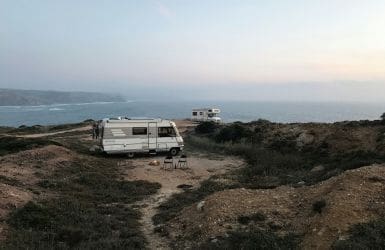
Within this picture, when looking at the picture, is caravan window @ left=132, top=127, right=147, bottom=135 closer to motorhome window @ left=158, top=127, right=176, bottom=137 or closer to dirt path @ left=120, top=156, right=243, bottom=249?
motorhome window @ left=158, top=127, right=176, bottom=137

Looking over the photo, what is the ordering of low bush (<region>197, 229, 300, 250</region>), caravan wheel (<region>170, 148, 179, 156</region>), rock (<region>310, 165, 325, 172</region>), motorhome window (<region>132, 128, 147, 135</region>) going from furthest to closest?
caravan wheel (<region>170, 148, 179, 156</region>) < motorhome window (<region>132, 128, 147, 135</region>) < rock (<region>310, 165, 325, 172</region>) < low bush (<region>197, 229, 300, 250</region>)

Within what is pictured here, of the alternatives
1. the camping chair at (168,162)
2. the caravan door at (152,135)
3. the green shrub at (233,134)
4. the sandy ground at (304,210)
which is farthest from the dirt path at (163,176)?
the green shrub at (233,134)

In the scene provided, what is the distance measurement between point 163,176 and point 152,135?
756 cm

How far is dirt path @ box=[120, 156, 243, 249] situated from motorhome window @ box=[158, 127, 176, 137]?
1.88 m

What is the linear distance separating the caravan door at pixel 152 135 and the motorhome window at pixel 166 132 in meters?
0.31

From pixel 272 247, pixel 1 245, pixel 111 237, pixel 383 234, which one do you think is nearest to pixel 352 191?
pixel 383 234

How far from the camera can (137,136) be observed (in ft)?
98.4

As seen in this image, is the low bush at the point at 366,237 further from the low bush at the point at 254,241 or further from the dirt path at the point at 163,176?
the dirt path at the point at 163,176

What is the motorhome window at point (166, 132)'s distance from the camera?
30.8 m

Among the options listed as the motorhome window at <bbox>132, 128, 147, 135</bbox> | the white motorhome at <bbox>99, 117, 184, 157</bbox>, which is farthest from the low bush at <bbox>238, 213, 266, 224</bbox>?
the motorhome window at <bbox>132, 128, 147, 135</bbox>

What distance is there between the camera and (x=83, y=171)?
75.0ft

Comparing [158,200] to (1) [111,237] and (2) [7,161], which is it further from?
(2) [7,161]

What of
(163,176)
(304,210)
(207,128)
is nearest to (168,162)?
(163,176)

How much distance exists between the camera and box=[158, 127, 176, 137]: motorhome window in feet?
101
